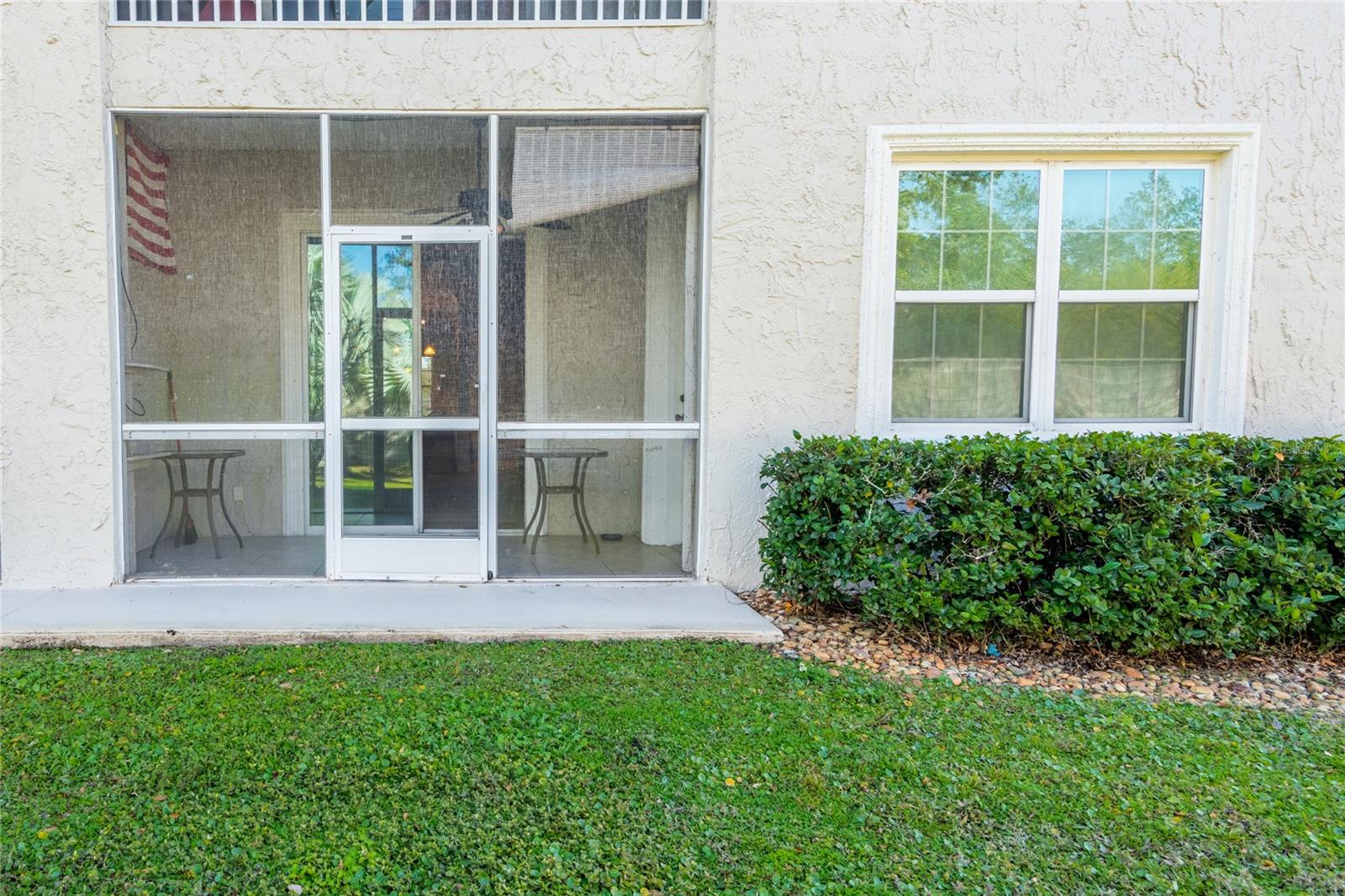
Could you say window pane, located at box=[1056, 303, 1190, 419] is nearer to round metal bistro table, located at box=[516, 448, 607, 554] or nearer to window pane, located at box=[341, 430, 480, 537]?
round metal bistro table, located at box=[516, 448, 607, 554]

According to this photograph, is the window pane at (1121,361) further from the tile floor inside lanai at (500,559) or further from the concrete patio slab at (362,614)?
the tile floor inside lanai at (500,559)

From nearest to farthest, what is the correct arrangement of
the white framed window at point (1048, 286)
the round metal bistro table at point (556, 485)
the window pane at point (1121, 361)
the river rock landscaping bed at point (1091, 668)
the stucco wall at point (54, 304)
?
1. the river rock landscaping bed at point (1091, 668)
2. the stucco wall at point (54, 304)
3. the white framed window at point (1048, 286)
4. the window pane at point (1121, 361)
5. the round metal bistro table at point (556, 485)

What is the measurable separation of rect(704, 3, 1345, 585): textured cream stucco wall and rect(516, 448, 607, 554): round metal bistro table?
108cm

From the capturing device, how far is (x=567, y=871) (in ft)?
6.22

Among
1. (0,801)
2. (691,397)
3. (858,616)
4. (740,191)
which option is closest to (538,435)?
(691,397)

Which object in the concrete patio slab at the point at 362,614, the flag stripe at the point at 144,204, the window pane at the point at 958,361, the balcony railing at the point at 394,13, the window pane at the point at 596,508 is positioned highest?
the balcony railing at the point at 394,13

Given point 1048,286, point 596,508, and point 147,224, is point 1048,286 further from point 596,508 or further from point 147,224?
point 147,224

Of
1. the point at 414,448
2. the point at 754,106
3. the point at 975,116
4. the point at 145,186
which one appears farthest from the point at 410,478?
the point at 975,116

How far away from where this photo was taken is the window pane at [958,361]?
14.6ft

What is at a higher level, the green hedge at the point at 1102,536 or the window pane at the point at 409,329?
the window pane at the point at 409,329

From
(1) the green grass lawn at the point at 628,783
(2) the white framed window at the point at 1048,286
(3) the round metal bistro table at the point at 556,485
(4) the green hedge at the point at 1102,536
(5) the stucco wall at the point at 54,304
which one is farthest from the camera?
(3) the round metal bistro table at the point at 556,485

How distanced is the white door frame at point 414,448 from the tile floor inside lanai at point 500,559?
0.19 meters

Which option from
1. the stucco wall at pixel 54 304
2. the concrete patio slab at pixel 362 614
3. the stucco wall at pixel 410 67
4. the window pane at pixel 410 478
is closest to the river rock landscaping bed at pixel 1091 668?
the concrete patio slab at pixel 362 614

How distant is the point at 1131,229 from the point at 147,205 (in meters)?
6.37
